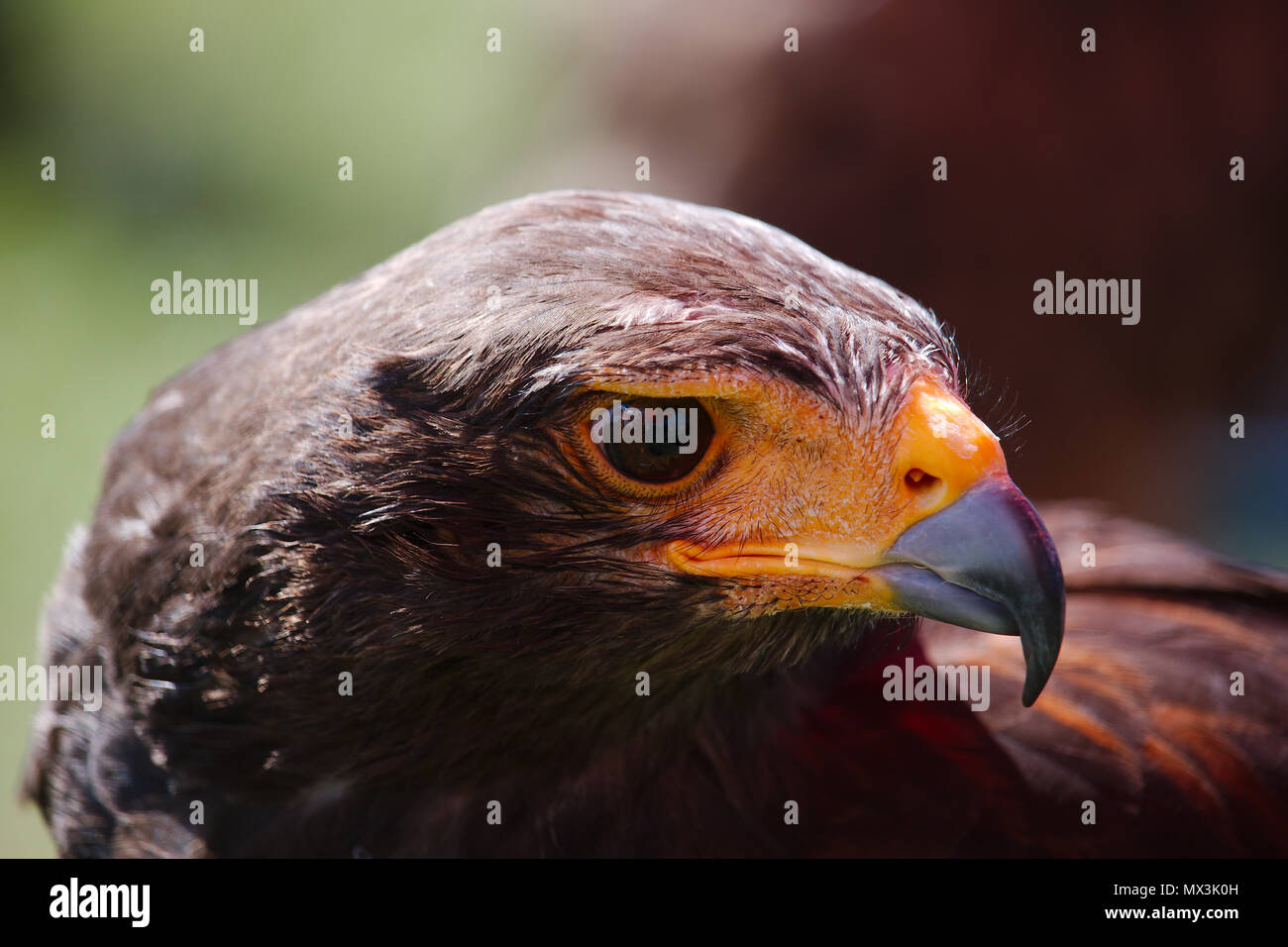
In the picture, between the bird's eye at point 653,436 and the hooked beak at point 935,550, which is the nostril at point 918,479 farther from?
the bird's eye at point 653,436

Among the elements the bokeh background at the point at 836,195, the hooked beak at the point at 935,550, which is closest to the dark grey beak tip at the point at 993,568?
the hooked beak at the point at 935,550

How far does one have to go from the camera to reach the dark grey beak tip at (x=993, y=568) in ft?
6.74

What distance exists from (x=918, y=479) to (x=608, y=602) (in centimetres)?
63

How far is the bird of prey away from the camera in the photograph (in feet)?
7.02

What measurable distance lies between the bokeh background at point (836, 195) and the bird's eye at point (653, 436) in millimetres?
3463

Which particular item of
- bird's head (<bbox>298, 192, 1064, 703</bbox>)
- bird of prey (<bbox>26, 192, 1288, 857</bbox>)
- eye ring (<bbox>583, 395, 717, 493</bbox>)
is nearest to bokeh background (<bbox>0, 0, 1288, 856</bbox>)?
bird of prey (<bbox>26, 192, 1288, 857</bbox>)

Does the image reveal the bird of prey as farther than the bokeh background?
No

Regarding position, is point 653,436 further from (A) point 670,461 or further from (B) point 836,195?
(B) point 836,195

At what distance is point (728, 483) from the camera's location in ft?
7.18

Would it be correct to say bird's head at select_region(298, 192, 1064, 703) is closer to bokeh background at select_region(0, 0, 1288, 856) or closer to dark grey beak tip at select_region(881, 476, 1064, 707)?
dark grey beak tip at select_region(881, 476, 1064, 707)

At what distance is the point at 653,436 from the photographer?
2.15 meters

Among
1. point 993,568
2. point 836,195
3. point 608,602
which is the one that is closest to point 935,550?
point 993,568
